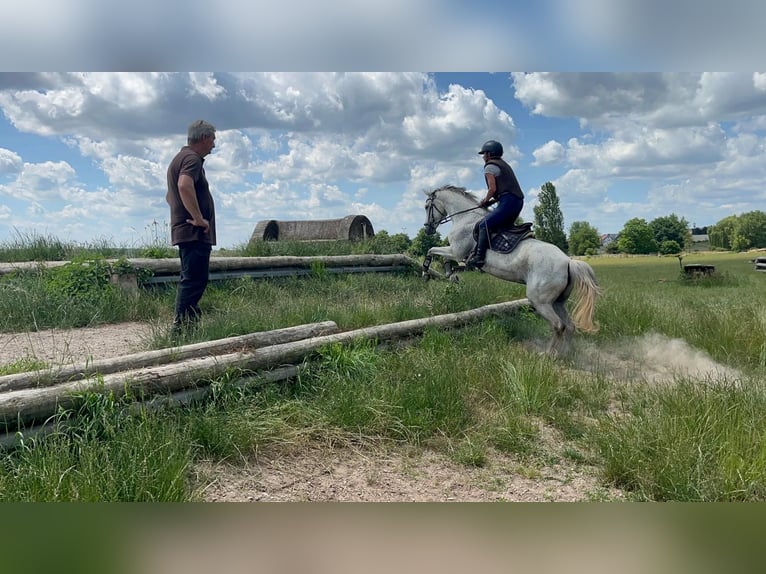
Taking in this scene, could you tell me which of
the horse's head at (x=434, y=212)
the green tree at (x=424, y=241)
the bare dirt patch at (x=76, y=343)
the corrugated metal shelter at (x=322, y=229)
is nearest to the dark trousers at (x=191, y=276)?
the bare dirt patch at (x=76, y=343)

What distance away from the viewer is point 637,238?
528 centimetres

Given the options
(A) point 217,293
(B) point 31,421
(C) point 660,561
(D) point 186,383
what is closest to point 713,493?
(C) point 660,561

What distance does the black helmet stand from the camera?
543 centimetres

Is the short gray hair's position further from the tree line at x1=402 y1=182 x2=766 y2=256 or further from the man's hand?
the tree line at x1=402 y1=182 x2=766 y2=256

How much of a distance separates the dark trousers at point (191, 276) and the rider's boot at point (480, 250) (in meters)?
2.92

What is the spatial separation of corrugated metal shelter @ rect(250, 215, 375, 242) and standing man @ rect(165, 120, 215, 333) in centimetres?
534

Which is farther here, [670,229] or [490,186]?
[490,186]

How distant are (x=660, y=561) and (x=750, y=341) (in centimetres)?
468

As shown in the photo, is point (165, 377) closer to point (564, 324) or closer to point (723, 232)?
point (564, 324)

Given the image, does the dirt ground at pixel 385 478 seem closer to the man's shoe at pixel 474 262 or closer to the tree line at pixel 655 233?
the tree line at pixel 655 233

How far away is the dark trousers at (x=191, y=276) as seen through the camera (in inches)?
204

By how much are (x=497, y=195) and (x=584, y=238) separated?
104 cm

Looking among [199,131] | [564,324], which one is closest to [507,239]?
[564,324]

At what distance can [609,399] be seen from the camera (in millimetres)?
4562
